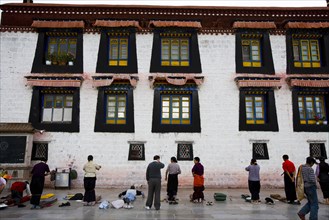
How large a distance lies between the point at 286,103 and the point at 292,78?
140 cm

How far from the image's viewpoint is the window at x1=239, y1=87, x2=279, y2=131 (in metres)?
15.3

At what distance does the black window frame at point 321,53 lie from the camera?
15891mm

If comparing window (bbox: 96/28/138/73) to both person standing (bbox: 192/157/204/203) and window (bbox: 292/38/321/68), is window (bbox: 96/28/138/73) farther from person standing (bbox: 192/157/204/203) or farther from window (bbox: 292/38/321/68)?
window (bbox: 292/38/321/68)

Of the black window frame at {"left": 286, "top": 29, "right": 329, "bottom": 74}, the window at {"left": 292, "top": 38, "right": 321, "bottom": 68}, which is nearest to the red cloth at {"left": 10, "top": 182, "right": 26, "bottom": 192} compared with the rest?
the black window frame at {"left": 286, "top": 29, "right": 329, "bottom": 74}

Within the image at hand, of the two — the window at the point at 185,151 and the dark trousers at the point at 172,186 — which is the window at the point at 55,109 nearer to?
the window at the point at 185,151

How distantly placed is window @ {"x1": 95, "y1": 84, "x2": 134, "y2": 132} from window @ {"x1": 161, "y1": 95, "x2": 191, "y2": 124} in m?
1.78

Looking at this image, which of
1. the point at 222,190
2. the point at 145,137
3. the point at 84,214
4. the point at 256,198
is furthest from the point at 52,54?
the point at 256,198

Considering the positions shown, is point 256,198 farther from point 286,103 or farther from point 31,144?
point 31,144

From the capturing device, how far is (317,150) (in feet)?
50.0

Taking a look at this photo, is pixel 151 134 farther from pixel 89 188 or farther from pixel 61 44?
pixel 61 44

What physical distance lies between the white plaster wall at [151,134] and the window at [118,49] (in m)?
0.79

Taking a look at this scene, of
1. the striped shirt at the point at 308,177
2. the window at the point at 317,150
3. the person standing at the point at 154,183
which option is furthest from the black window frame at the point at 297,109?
the person standing at the point at 154,183

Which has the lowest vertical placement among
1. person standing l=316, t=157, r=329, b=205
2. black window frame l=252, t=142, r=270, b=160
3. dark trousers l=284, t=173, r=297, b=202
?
dark trousers l=284, t=173, r=297, b=202

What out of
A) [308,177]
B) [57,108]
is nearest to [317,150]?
[308,177]
